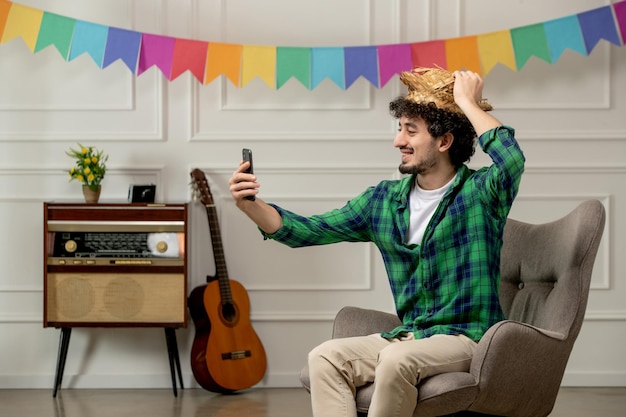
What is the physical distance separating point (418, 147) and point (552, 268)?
588 mm

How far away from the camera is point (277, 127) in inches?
177

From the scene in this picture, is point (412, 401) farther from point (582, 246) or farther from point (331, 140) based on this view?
point (331, 140)

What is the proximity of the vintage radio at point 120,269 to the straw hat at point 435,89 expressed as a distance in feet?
5.61

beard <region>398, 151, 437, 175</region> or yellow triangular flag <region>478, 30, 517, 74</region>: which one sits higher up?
yellow triangular flag <region>478, 30, 517, 74</region>

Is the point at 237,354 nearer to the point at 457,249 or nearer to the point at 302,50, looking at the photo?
the point at 302,50

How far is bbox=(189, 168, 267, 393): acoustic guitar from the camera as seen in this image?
13.8 feet

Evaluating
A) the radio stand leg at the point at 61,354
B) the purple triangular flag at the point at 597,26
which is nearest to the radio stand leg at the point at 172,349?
the radio stand leg at the point at 61,354

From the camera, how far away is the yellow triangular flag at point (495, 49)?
4.28 m

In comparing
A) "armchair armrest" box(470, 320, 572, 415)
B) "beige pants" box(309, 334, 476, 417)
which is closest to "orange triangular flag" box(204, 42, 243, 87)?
→ "beige pants" box(309, 334, 476, 417)

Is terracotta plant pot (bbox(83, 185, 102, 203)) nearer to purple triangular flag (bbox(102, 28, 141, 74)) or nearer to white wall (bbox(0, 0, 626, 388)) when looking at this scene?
white wall (bbox(0, 0, 626, 388))

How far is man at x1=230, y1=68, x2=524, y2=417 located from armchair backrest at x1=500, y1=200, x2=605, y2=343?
21cm

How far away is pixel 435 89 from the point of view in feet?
8.84

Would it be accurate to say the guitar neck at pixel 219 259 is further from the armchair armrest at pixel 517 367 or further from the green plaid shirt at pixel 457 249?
the armchair armrest at pixel 517 367

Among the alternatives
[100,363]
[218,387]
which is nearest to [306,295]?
[218,387]
